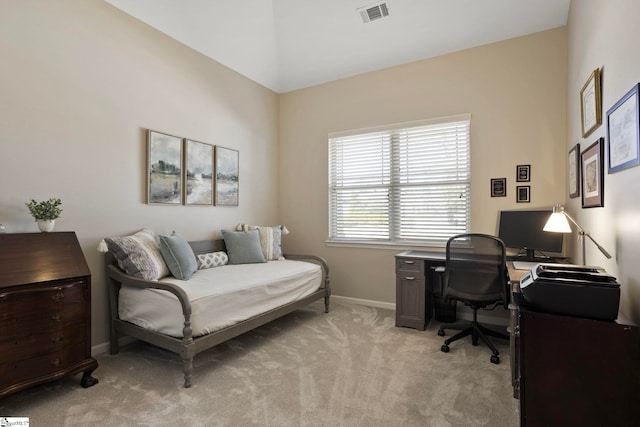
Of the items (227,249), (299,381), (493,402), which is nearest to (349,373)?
(299,381)

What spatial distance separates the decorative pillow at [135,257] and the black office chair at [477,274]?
254 centimetres

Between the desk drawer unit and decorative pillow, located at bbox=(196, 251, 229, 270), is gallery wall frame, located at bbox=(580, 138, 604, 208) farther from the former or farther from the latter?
decorative pillow, located at bbox=(196, 251, 229, 270)

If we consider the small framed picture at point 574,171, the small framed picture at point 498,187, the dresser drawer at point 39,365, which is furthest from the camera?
the small framed picture at point 498,187

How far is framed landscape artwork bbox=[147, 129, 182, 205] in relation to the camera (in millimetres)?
3307

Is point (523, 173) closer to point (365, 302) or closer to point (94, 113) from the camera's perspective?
point (365, 302)

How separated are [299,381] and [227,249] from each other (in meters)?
1.97

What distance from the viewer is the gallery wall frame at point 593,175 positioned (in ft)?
6.58

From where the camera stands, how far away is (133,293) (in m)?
2.74

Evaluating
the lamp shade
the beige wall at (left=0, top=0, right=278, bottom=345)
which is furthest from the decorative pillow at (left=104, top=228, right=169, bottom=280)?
the lamp shade

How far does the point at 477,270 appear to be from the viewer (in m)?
2.86

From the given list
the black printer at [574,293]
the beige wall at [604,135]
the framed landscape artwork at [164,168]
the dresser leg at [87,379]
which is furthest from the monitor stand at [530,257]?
the dresser leg at [87,379]

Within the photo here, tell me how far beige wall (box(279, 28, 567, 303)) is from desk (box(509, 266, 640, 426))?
7.71 ft

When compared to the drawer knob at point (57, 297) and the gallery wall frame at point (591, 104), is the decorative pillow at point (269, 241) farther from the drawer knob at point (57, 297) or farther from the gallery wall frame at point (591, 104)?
the gallery wall frame at point (591, 104)

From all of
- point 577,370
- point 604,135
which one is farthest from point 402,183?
point 577,370
